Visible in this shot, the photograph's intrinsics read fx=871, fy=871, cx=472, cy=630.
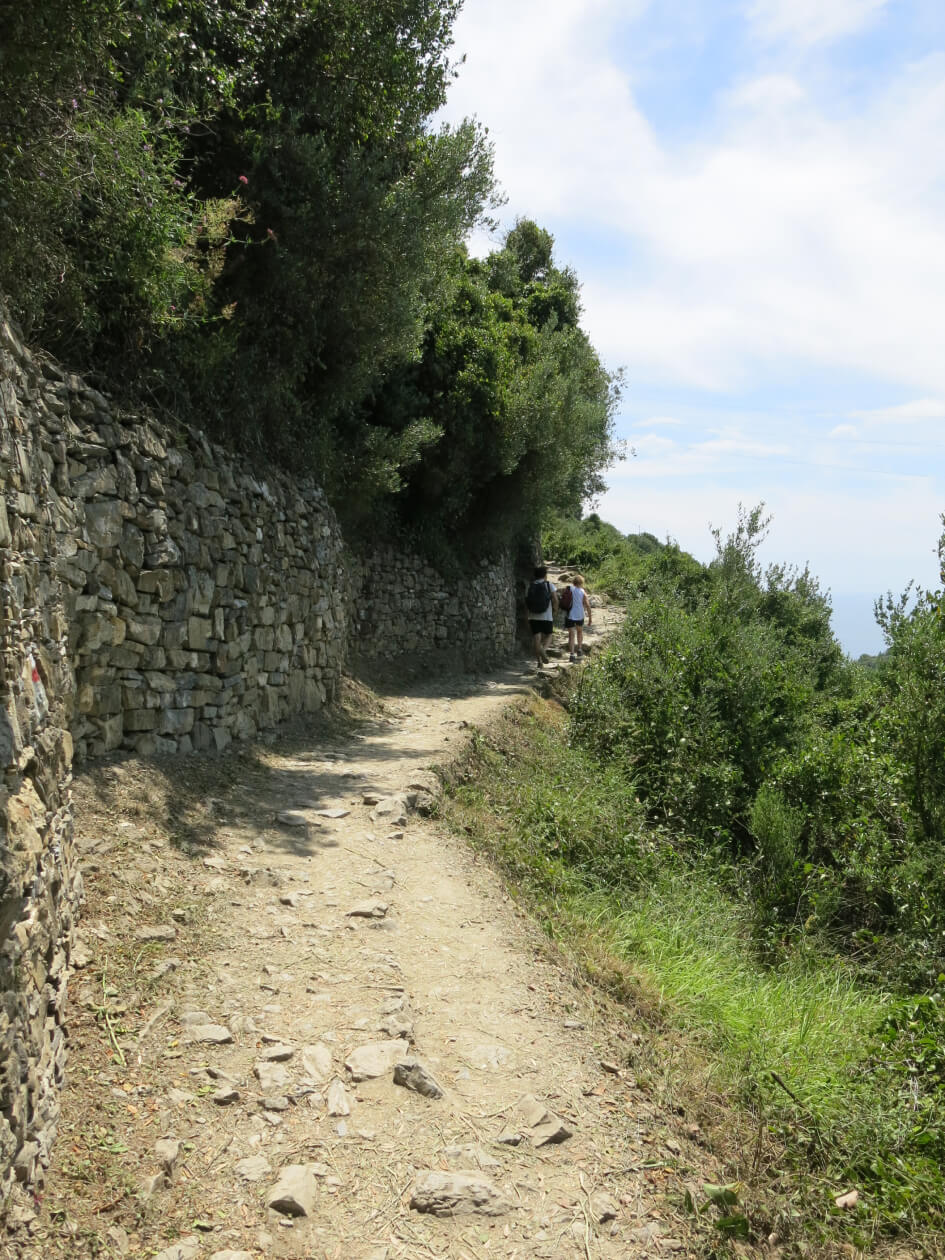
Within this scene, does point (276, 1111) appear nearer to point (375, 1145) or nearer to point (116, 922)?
point (375, 1145)

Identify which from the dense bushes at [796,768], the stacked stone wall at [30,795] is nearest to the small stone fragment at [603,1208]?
the stacked stone wall at [30,795]

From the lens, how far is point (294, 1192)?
3375 millimetres

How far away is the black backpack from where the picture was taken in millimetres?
15852

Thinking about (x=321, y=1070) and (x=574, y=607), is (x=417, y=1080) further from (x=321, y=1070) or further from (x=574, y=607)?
(x=574, y=607)

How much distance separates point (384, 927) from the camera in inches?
218

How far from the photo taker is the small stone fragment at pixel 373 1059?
412 cm

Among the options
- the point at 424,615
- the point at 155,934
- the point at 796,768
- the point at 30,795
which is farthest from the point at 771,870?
the point at 30,795

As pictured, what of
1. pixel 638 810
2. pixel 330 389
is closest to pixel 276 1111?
pixel 638 810

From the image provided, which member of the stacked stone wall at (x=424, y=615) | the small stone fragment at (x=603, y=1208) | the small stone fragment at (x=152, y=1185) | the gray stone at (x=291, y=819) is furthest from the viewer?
the stacked stone wall at (x=424, y=615)

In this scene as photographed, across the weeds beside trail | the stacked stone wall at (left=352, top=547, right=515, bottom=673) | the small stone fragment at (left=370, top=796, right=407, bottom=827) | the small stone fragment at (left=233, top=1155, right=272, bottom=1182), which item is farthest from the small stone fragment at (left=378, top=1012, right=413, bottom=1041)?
the stacked stone wall at (left=352, top=547, right=515, bottom=673)

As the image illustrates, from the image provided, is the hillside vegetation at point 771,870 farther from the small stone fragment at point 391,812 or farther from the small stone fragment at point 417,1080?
the small stone fragment at point 417,1080

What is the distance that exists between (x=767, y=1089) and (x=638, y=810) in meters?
5.57

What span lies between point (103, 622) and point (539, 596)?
10.4 meters

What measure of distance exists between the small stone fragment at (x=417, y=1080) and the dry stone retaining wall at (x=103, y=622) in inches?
58.3
